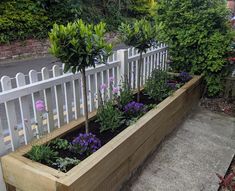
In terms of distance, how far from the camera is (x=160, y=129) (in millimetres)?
3197

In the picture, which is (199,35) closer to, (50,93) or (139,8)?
(50,93)

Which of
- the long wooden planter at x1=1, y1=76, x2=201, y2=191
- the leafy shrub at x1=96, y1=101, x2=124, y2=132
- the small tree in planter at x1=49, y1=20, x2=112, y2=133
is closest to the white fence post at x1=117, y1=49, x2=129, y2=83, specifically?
the long wooden planter at x1=1, y1=76, x2=201, y2=191

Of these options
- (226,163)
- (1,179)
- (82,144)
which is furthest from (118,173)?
(226,163)

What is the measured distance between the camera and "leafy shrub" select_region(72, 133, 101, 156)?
2.24 meters

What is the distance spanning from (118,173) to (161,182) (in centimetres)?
57

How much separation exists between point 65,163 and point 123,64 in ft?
6.28

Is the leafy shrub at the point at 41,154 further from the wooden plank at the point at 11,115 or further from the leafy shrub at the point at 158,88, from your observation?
the leafy shrub at the point at 158,88

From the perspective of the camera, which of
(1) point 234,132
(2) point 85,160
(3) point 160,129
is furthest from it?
(1) point 234,132

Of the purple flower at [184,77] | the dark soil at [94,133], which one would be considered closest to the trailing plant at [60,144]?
the dark soil at [94,133]

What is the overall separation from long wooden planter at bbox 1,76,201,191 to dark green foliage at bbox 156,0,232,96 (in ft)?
5.56

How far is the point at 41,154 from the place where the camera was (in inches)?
82.0

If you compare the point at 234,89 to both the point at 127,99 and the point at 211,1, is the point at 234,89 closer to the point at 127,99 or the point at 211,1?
the point at 211,1

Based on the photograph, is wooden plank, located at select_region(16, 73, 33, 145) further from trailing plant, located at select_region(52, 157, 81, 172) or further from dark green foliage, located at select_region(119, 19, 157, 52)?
dark green foliage, located at select_region(119, 19, 157, 52)

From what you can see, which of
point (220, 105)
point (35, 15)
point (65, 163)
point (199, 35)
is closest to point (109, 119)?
A: point (65, 163)
